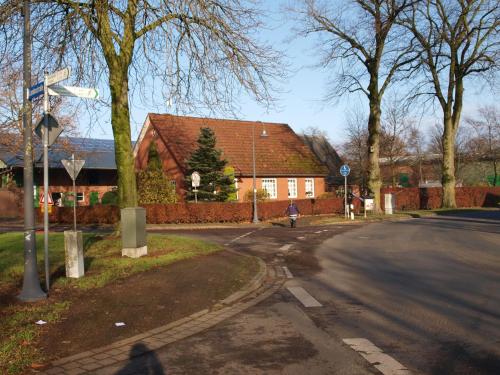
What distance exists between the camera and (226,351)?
5.46m

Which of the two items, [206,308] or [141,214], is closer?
[206,308]

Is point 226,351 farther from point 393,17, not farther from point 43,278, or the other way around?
point 393,17

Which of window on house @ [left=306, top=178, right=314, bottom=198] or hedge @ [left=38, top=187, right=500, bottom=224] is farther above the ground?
window on house @ [left=306, top=178, right=314, bottom=198]

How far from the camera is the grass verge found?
539cm

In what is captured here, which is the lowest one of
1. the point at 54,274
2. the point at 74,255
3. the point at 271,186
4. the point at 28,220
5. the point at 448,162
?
the point at 54,274

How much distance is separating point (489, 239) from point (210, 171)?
63.9 feet

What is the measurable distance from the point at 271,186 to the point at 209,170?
853 cm

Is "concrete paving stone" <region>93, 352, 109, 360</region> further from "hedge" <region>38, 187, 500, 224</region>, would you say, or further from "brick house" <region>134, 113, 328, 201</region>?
"brick house" <region>134, 113, 328, 201</region>

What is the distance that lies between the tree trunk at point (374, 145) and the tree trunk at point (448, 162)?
32.3 feet

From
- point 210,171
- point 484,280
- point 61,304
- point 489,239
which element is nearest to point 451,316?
point 484,280

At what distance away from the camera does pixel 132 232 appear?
12.1 metres

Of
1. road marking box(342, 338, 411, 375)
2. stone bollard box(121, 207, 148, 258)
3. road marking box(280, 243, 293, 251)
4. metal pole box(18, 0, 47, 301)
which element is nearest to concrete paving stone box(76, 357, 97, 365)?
road marking box(342, 338, 411, 375)

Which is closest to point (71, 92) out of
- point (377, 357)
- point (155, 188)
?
point (377, 357)

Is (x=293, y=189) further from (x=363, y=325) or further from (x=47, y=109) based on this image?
(x=363, y=325)
